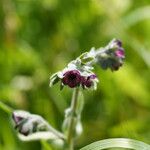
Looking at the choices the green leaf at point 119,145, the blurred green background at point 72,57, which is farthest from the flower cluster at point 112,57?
the blurred green background at point 72,57

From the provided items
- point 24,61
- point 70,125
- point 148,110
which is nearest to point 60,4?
point 24,61

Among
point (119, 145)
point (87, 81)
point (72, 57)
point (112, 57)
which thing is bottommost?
point (119, 145)

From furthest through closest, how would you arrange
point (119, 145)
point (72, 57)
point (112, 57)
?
point (72, 57) → point (112, 57) → point (119, 145)

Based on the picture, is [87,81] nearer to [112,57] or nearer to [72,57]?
[112,57]

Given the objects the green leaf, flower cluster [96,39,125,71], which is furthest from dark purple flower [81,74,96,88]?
flower cluster [96,39,125,71]

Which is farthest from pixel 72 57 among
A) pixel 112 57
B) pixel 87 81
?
pixel 87 81

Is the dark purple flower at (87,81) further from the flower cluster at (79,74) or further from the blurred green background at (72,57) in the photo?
the blurred green background at (72,57)

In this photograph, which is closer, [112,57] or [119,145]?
[119,145]

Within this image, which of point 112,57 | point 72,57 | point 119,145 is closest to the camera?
point 119,145
